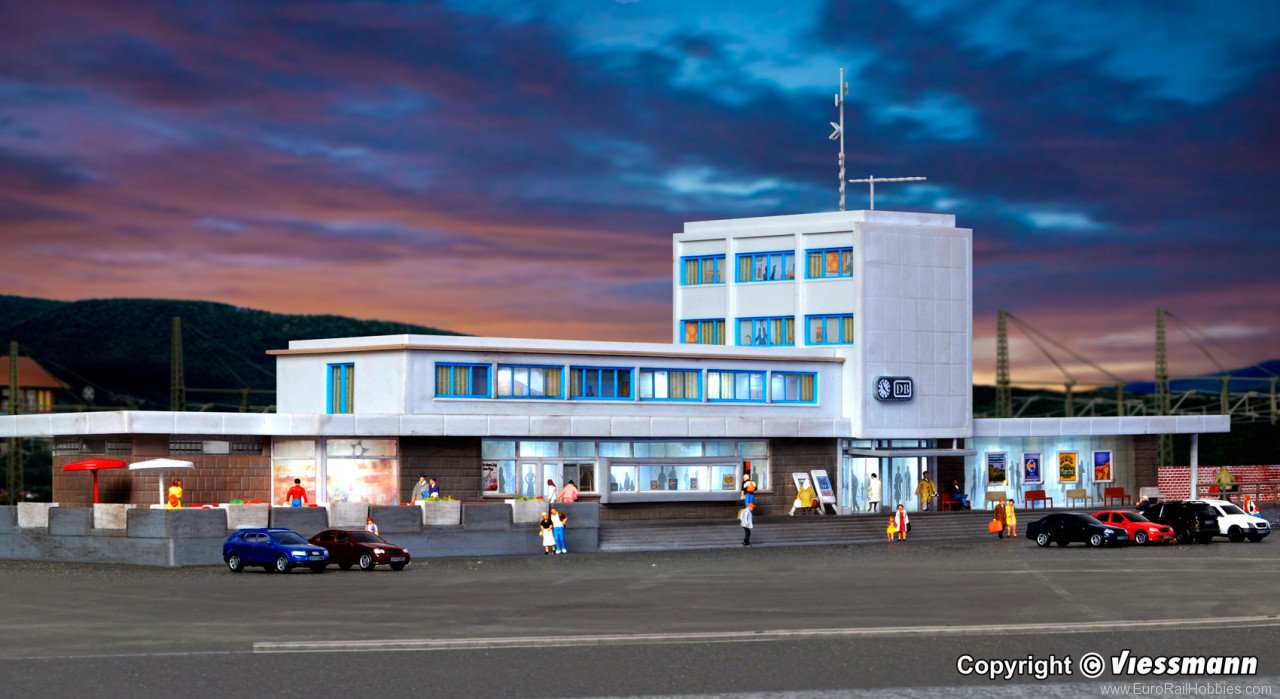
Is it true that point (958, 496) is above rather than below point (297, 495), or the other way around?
below

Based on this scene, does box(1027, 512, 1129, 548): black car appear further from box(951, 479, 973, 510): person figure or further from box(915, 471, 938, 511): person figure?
box(951, 479, 973, 510): person figure

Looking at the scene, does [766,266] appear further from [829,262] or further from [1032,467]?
[1032,467]

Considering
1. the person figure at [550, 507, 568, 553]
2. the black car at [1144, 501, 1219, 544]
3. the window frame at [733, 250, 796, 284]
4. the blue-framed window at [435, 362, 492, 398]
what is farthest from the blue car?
the window frame at [733, 250, 796, 284]

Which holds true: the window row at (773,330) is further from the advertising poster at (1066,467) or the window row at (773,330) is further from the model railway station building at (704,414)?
the advertising poster at (1066,467)

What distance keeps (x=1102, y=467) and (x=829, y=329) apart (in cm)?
1536

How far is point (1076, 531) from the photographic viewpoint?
51188 millimetres

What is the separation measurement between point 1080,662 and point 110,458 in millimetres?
38819

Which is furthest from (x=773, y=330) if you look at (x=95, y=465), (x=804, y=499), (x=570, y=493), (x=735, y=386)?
(x=95, y=465)

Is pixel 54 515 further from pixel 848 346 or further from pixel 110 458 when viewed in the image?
pixel 848 346

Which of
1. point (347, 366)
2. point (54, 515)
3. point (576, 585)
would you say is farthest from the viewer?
point (347, 366)

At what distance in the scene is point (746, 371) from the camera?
6462 centimetres

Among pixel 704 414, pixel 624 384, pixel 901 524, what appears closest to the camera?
pixel 901 524

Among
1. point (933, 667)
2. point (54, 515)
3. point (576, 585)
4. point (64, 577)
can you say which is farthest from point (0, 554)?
point (933, 667)

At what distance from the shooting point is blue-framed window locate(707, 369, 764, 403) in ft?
210
